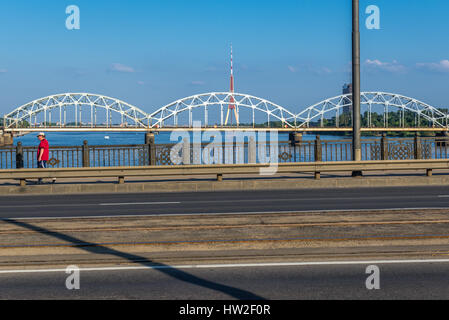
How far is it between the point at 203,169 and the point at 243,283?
12100 mm

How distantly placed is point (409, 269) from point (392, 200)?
287 inches

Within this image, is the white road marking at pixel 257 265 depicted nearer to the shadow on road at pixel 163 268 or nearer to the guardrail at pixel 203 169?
the shadow on road at pixel 163 268

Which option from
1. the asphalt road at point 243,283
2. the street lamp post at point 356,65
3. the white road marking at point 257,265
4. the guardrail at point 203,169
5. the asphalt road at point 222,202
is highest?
the street lamp post at point 356,65

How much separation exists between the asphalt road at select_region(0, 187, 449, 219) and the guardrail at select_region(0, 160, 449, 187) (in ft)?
4.58

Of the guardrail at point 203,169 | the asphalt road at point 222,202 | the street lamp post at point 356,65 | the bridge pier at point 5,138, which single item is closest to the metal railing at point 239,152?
the guardrail at point 203,169

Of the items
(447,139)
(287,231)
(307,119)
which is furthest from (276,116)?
(287,231)

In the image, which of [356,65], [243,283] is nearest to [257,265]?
[243,283]

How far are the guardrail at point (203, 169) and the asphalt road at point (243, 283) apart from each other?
11.3m

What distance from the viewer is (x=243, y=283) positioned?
19.9 ft

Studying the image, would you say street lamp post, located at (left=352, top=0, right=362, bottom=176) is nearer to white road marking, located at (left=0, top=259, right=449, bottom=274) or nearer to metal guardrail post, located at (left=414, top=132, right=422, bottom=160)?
metal guardrail post, located at (left=414, top=132, right=422, bottom=160)

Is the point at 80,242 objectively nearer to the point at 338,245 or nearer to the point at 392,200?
the point at 338,245

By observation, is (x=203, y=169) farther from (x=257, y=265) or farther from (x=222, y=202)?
(x=257, y=265)

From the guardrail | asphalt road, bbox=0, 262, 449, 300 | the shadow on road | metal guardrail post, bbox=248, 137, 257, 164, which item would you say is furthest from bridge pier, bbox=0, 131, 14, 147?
asphalt road, bbox=0, 262, 449, 300

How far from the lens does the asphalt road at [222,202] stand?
39.8 feet
